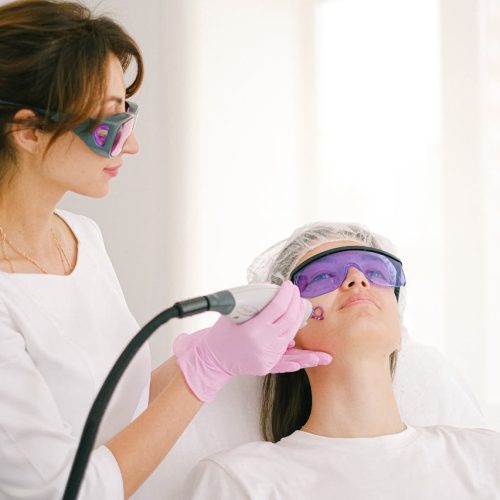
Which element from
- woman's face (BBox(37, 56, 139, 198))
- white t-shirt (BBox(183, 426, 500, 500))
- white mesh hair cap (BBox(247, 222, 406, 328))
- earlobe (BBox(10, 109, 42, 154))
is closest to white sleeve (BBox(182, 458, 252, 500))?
white t-shirt (BBox(183, 426, 500, 500))

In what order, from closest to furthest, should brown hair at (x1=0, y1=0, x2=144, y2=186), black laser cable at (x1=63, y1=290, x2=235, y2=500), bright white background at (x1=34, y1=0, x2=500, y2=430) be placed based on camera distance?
black laser cable at (x1=63, y1=290, x2=235, y2=500) → brown hair at (x1=0, y1=0, x2=144, y2=186) → bright white background at (x1=34, y1=0, x2=500, y2=430)

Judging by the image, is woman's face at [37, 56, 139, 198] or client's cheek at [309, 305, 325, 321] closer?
woman's face at [37, 56, 139, 198]

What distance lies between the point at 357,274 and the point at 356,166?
4.90 ft

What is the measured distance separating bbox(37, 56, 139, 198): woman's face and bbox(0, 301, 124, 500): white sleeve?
0.31 meters

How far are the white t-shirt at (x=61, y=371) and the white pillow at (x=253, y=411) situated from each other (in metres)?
0.18

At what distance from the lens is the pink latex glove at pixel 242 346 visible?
133 cm

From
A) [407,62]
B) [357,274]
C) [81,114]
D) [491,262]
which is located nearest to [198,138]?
[407,62]

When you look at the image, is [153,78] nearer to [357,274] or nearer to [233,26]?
[233,26]

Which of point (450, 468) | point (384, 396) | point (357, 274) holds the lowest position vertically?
point (450, 468)

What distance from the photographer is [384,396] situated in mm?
1618

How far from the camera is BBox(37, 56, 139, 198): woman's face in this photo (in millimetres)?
1364

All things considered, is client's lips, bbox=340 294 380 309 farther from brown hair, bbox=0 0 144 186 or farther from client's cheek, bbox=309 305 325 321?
brown hair, bbox=0 0 144 186

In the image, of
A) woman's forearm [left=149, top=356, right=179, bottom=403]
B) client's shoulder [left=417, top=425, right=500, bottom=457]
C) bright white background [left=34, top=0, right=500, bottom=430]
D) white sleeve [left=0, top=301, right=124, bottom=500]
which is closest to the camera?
white sleeve [left=0, top=301, right=124, bottom=500]

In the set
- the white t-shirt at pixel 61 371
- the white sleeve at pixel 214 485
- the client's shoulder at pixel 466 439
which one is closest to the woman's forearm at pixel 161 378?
the white t-shirt at pixel 61 371
